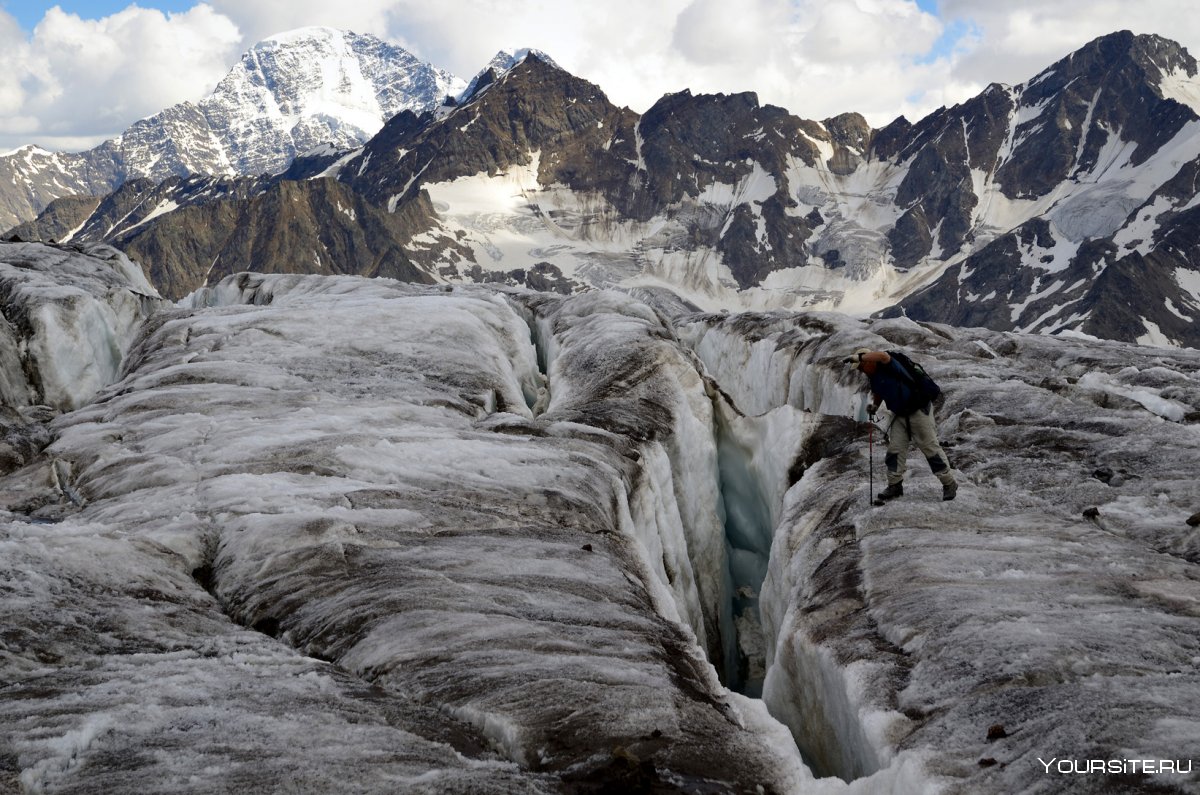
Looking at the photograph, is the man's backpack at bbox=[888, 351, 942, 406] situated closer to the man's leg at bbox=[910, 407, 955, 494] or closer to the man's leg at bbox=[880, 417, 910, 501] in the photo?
the man's leg at bbox=[910, 407, 955, 494]

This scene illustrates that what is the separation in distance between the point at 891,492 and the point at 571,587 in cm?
702

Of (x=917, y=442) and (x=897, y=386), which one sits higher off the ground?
(x=897, y=386)

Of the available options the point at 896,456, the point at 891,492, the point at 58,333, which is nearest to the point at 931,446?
the point at 896,456

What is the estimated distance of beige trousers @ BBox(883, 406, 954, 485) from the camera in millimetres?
16422

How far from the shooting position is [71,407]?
44438mm

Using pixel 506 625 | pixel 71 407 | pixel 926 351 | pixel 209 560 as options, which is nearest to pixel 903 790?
pixel 506 625

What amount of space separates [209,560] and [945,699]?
10.6 meters

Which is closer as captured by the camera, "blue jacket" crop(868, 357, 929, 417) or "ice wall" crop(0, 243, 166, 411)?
"blue jacket" crop(868, 357, 929, 417)

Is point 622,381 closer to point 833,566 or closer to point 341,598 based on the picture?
point 833,566

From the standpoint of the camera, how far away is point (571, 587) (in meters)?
13.4

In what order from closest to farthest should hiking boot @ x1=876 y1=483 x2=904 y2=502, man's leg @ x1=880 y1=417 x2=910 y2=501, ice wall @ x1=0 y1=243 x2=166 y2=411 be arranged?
man's leg @ x1=880 y1=417 x2=910 y2=501 < hiking boot @ x1=876 y1=483 x2=904 y2=502 < ice wall @ x1=0 y1=243 x2=166 y2=411

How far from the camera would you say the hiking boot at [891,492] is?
1697 cm

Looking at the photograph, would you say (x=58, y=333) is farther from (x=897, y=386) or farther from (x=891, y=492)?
(x=897, y=386)

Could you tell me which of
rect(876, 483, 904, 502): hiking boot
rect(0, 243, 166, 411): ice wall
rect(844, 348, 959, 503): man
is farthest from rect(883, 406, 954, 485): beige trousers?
rect(0, 243, 166, 411): ice wall
